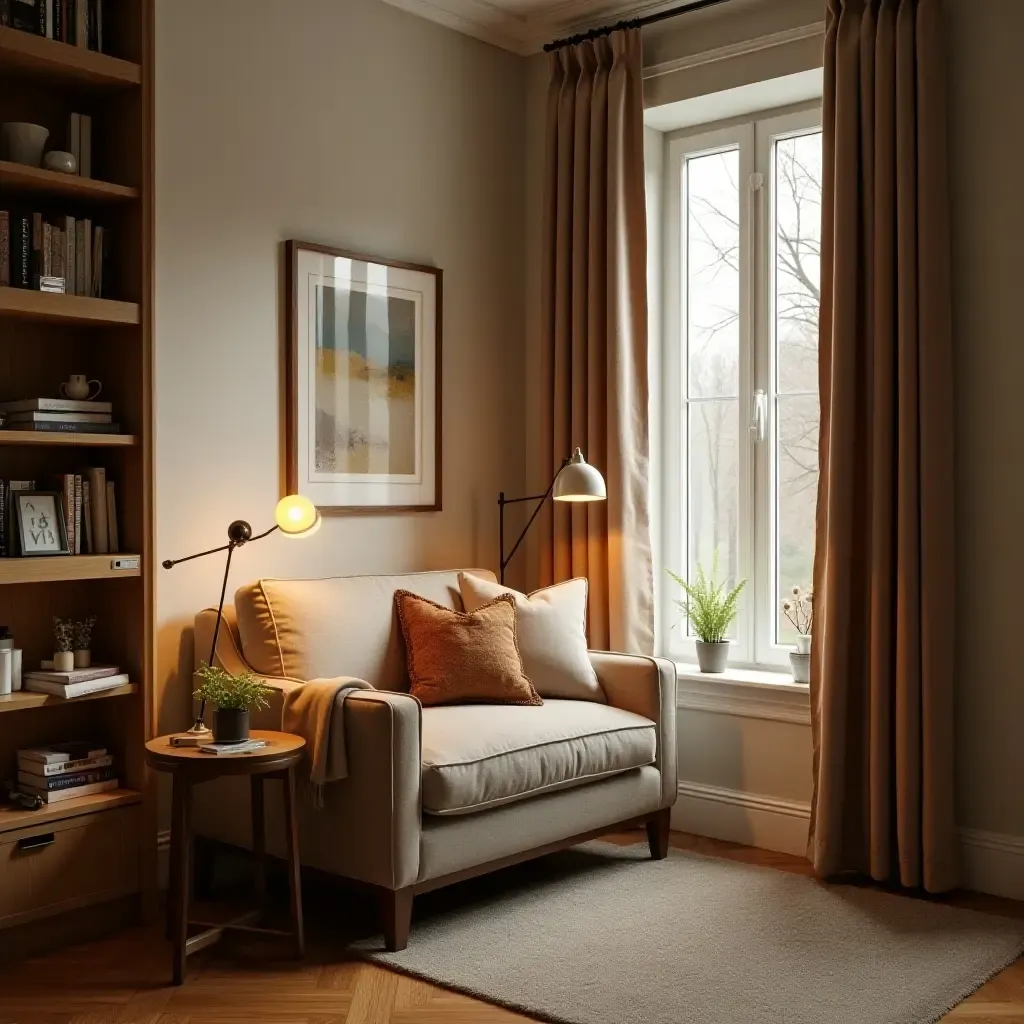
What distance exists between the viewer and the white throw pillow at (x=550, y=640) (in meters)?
3.93

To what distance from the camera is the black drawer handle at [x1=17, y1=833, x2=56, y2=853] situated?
10.2ft

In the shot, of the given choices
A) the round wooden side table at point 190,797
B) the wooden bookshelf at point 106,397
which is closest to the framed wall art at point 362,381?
the wooden bookshelf at point 106,397

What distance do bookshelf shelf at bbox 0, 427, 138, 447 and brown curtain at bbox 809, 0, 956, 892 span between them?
2.07 m

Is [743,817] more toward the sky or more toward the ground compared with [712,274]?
more toward the ground

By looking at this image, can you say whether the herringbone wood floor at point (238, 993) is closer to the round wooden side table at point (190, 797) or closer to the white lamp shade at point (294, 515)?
the round wooden side table at point (190, 797)

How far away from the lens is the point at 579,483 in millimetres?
4066

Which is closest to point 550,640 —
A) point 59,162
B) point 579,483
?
point 579,483

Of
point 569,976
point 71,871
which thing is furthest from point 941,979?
point 71,871

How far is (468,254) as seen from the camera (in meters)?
4.65

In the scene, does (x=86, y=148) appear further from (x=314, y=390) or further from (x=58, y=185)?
(x=314, y=390)

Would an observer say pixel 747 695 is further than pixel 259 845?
Yes

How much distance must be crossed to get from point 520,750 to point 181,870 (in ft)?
3.04

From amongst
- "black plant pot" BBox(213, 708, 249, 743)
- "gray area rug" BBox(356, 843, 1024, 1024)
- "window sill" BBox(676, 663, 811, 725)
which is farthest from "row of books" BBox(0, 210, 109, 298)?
"window sill" BBox(676, 663, 811, 725)

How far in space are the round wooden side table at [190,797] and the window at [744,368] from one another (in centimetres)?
196
